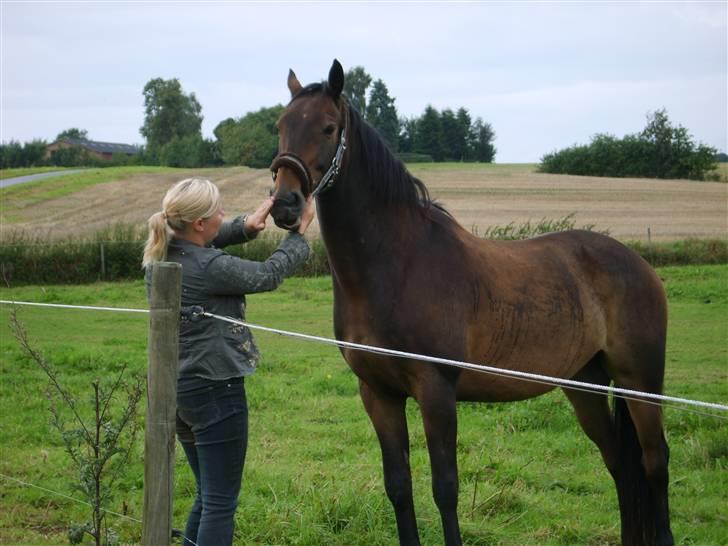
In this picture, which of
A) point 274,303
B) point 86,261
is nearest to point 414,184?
point 274,303

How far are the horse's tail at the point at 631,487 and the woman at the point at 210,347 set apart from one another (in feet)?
9.18

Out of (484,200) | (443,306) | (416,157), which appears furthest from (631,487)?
(416,157)

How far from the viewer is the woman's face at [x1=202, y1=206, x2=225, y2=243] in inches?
150

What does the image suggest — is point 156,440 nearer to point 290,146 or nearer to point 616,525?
point 290,146

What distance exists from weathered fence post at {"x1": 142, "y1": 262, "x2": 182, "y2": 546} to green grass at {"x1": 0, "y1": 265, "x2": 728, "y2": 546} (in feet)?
6.25

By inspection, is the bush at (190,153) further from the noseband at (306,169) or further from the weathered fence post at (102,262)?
the noseband at (306,169)

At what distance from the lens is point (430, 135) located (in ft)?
235

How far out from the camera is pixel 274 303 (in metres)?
16.9

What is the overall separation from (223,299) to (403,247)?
3.69 feet

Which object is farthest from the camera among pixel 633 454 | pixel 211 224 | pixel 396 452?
pixel 633 454

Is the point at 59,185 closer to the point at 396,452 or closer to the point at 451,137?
the point at 451,137

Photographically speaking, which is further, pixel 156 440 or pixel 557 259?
pixel 557 259

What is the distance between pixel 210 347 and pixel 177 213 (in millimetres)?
620

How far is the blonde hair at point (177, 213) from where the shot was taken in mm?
3691
